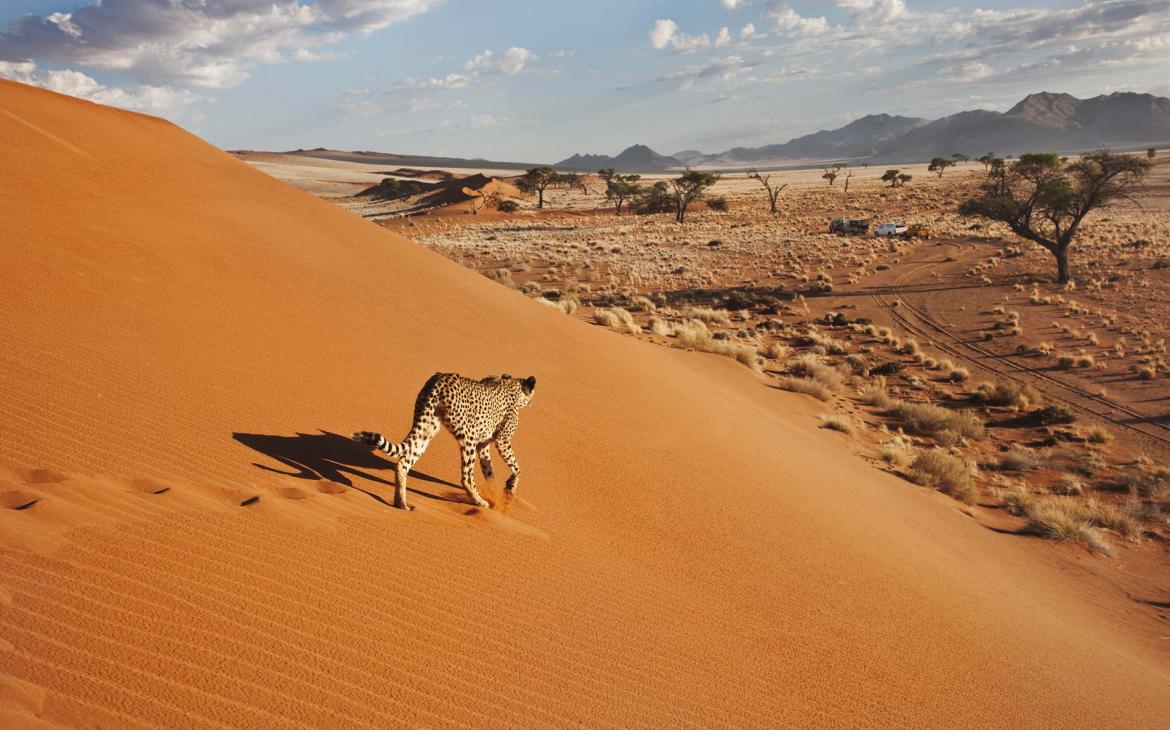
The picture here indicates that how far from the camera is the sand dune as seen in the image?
3.90 metres

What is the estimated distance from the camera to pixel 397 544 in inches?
215

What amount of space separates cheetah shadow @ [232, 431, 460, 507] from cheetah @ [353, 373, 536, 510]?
26 centimetres

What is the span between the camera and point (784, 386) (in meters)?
19.1

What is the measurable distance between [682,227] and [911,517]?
164 ft

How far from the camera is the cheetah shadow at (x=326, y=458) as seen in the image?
6410 mm

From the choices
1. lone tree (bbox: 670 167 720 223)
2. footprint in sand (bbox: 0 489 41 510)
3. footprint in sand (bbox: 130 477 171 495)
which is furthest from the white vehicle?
footprint in sand (bbox: 0 489 41 510)

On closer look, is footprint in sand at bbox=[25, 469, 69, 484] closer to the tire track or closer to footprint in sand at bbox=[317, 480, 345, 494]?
footprint in sand at bbox=[317, 480, 345, 494]

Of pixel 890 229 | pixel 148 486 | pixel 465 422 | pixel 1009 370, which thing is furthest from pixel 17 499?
pixel 890 229

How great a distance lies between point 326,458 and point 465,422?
1.33m

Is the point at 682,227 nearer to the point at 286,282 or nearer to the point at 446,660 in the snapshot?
the point at 286,282

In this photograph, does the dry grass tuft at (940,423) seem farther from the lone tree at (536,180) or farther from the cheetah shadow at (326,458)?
the lone tree at (536,180)

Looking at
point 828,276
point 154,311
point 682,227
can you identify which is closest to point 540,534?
point 154,311

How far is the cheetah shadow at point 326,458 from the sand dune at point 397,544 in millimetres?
42

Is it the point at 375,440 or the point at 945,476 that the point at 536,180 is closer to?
the point at 945,476
